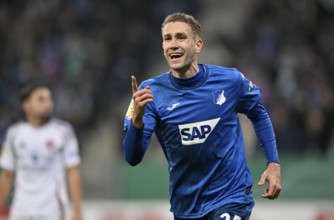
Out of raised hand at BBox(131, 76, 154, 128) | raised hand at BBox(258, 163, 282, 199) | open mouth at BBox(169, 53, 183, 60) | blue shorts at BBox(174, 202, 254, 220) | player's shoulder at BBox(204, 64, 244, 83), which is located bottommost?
blue shorts at BBox(174, 202, 254, 220)

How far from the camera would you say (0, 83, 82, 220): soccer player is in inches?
323

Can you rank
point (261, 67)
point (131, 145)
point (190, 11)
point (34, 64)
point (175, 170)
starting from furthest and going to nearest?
point (190, 11)
point (34, 64)
point (261, 67)
point (175, 170)
point (131, 145)

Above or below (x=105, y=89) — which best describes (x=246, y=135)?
below

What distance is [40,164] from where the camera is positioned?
827cm

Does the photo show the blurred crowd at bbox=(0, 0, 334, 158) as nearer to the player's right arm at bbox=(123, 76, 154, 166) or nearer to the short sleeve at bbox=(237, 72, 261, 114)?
the short sleeve at bbox=(237, 72, 261, 114)

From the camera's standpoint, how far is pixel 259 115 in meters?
5.95

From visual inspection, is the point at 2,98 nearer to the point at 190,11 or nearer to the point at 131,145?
the point at 190,11

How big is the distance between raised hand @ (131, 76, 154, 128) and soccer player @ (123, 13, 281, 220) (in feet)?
1.14

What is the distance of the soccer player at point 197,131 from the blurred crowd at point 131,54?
293 inches

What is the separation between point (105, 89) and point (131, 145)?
1051cm

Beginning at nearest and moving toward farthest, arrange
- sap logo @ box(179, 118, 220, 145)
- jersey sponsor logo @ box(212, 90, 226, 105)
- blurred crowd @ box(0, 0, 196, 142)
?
sap logo @ box(179, 118, 220, 145)
jersey sponsor logo @ box(212, 90, 226, 105)
blurred crowd @ box(0, 0, 196, 142)

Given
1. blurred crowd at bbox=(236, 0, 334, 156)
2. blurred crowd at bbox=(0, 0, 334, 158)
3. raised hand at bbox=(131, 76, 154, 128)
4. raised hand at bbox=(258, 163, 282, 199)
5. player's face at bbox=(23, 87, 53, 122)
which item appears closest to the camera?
raised hand at bbox=(131, 76, 154, 128)

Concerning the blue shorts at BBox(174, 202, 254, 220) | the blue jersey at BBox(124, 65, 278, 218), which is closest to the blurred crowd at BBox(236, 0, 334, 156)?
the blue jersey at BBox(124, 65, 278, 218)

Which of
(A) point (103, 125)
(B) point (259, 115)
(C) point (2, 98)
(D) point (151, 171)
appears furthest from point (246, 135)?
(B) point (259, 115)
